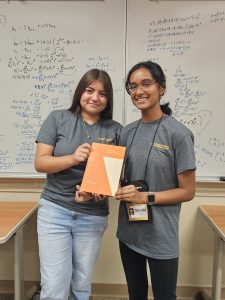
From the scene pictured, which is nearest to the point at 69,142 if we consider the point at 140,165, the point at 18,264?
the point at 140,165

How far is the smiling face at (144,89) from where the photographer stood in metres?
1.43

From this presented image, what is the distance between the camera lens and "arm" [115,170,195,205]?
138 centimetres

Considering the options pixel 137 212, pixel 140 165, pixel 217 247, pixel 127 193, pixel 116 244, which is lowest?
pixel 116 244

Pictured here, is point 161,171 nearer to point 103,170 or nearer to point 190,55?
point 103,170

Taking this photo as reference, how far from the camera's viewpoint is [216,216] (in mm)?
2059

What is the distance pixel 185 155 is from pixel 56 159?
0.60 meters

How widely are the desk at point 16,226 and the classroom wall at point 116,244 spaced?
6.4 inches

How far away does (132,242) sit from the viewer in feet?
4.89

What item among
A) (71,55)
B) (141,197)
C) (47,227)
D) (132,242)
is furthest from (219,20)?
(47,227)

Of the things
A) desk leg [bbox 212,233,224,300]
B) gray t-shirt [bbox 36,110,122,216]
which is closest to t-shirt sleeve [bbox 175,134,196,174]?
gray t-shirt [bbox 36,110,122,216]

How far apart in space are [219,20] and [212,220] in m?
1.32

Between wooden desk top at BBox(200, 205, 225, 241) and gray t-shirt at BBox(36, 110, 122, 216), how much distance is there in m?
0.68

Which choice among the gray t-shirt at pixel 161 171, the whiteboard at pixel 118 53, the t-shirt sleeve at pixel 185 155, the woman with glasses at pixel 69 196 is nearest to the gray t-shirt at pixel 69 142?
the woman with glasses at pixel 69 196

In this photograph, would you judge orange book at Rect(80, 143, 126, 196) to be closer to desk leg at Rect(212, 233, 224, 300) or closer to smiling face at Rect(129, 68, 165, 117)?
smiling face at Rect(129, 68, 165, 117)
